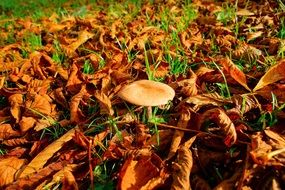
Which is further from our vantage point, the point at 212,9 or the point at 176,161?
the point at 212,9

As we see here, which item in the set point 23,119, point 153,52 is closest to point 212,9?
point 153,52

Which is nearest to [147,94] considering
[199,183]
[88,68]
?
[199,183]

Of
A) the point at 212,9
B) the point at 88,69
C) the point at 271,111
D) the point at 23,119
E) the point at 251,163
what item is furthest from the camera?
the point at 212,9

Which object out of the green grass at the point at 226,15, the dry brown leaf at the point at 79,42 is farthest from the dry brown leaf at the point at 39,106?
the green grass at the point at 226,15

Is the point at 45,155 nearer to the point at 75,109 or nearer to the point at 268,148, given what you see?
the point at 75,109

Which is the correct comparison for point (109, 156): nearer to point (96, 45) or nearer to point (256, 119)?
point (256, 119)

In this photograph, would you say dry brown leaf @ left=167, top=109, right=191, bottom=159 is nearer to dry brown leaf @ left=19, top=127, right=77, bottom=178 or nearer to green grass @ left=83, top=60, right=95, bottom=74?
dry brown leaf @ left=19, top=127, right=77, bottom=178
